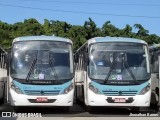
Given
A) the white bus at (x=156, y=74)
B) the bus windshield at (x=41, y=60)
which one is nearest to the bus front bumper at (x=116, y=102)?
the bus windshield at (x=41, y=60)

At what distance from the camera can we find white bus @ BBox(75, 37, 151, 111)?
16.8 meters

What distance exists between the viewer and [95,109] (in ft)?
63.0

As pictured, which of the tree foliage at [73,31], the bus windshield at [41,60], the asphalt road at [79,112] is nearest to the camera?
the bus windshield at [41,60]

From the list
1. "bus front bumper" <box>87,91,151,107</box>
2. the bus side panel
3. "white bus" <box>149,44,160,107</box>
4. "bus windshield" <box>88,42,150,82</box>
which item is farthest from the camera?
the bus side panel

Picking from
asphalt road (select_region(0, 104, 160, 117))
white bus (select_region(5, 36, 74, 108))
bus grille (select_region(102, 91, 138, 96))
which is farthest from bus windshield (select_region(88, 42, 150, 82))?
asphalt road (select_region(0, 104, 160, 117))

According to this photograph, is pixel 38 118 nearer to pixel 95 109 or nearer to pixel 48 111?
pixel 48 111

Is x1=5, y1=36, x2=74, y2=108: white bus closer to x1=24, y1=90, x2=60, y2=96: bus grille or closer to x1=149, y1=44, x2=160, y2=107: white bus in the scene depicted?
x1=24, y1=90, x2=60, y2=96: bus grille

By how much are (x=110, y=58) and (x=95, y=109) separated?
2959 mm

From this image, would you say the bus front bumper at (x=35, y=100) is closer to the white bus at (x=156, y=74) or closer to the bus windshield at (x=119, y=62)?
the bus windshield at (x=119, y=62)

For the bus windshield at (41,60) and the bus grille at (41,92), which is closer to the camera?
the bus grille at (41,92)

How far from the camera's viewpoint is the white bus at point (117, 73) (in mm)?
16781

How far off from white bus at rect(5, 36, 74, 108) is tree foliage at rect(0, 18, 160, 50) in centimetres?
2711

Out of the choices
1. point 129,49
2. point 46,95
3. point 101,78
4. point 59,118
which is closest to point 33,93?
point 46,95

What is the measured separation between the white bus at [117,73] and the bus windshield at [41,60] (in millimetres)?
901
